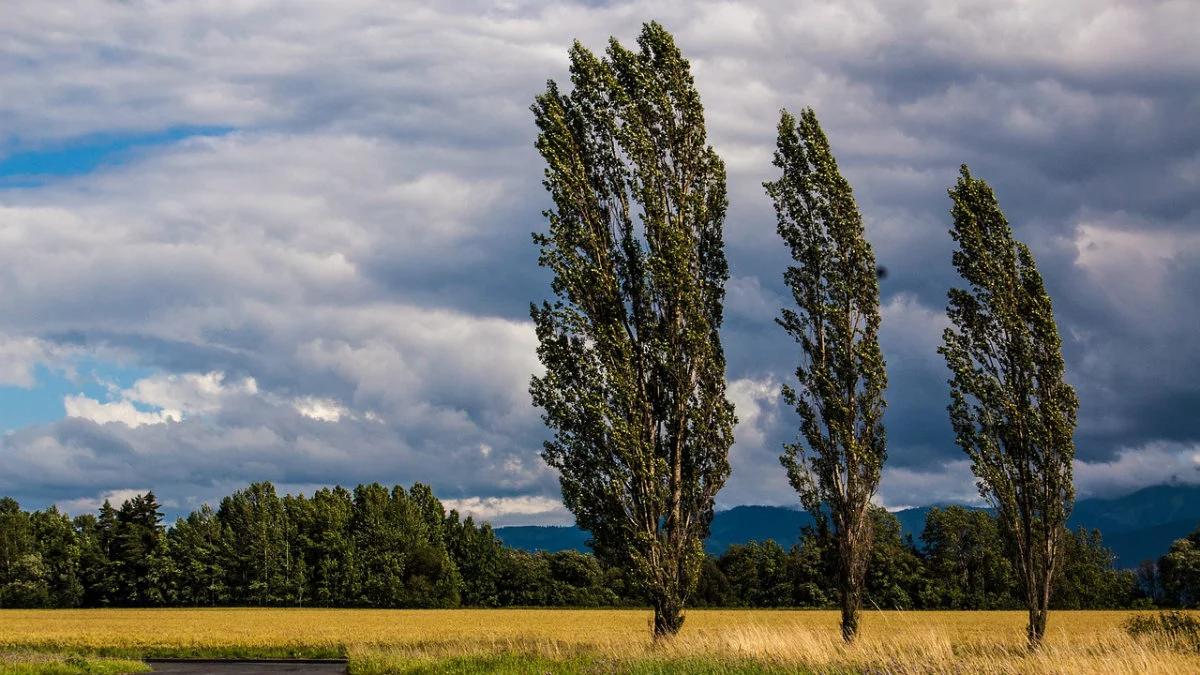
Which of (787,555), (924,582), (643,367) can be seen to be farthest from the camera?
(787,555)

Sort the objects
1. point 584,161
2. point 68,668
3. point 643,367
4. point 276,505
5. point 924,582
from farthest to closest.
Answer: point 276,505
point 924,582
point 584,161
point 643,367
point 68,668

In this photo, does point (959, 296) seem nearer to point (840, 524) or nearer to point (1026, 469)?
point (1026, 469)

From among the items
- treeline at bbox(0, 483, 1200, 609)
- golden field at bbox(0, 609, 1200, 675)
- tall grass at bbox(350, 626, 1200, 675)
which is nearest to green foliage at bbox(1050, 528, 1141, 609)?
treeline at bbox(0, 483, 1200, 609)

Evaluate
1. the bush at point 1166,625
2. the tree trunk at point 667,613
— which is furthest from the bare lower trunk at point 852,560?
the bush at point 1166,625

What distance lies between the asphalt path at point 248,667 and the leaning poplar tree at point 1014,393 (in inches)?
867

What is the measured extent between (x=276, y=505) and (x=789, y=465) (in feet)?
321

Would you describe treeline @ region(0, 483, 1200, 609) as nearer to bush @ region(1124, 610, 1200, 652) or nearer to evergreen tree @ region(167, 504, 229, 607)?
evergreen tree @ region(167, 504, 229, 607)

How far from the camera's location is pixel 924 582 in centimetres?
9319

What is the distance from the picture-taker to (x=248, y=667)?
35438 millimetres

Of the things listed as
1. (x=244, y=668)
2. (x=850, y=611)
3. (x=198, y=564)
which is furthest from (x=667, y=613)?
(x=198, y=564)

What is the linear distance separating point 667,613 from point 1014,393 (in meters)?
14.0

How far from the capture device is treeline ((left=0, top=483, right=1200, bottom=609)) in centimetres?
9875

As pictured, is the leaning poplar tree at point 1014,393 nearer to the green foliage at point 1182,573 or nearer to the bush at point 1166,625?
the bush at point 1166,625

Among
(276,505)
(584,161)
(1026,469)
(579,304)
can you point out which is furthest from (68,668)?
(276,505)
